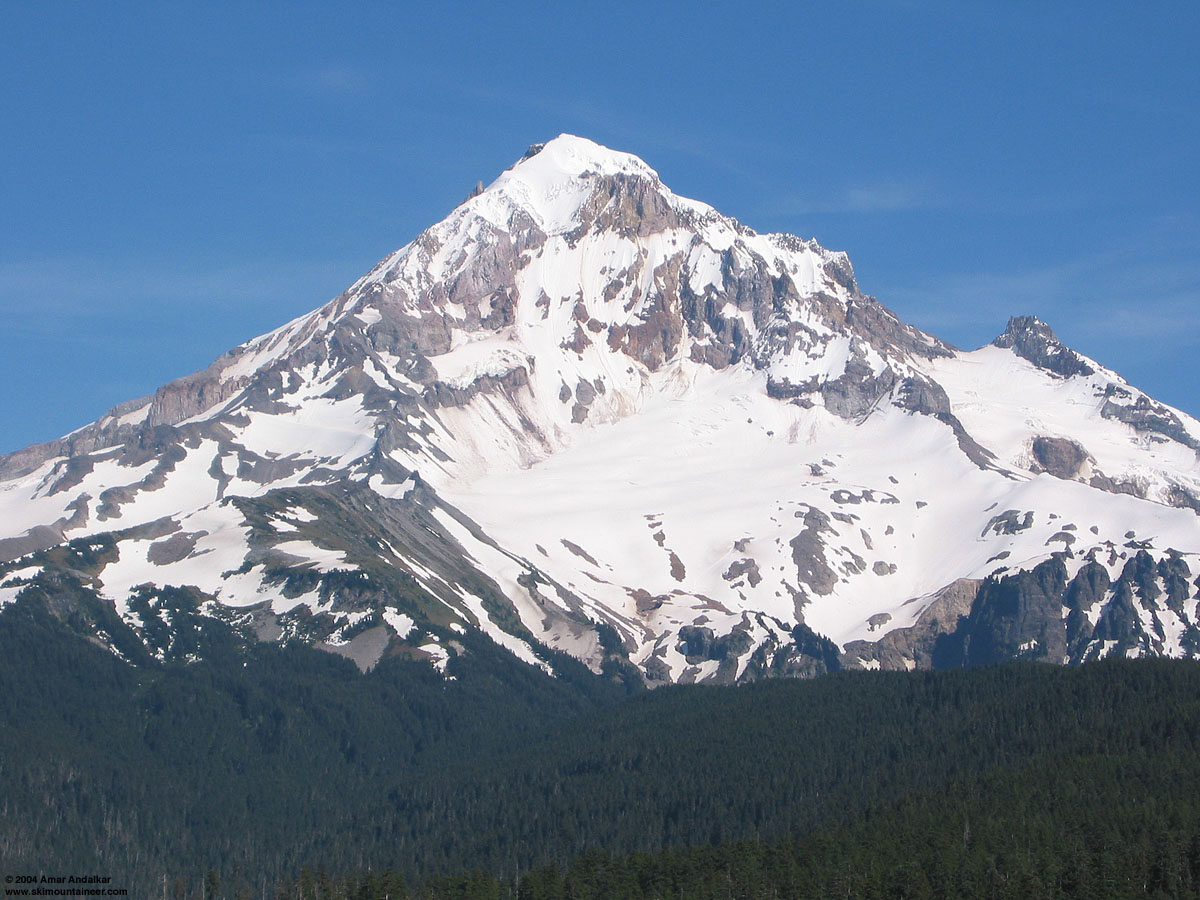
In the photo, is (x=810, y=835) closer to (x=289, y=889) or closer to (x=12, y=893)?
(x=289, y=889)

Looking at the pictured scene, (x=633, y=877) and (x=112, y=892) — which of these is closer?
(x=633, y=877)

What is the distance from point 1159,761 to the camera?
199m

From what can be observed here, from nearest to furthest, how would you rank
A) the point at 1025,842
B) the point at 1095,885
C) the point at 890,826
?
the point at 1095,885 < the point at 1025,842 < the point at 890,826

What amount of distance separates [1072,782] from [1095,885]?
3274cm

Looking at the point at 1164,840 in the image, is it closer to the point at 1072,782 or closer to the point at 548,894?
the point at 1072,782

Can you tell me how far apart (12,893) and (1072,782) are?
101 m

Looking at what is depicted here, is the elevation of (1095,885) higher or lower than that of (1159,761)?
lower

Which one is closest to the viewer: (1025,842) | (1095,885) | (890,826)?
(1095,885)

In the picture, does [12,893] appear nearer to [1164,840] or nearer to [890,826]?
[890,826]

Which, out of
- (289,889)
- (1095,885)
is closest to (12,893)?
(289,889)

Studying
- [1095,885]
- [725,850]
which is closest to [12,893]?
[725,850]

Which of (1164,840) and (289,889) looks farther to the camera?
(289,889)

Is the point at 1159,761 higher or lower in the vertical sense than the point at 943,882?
higher

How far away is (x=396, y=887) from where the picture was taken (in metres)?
182
